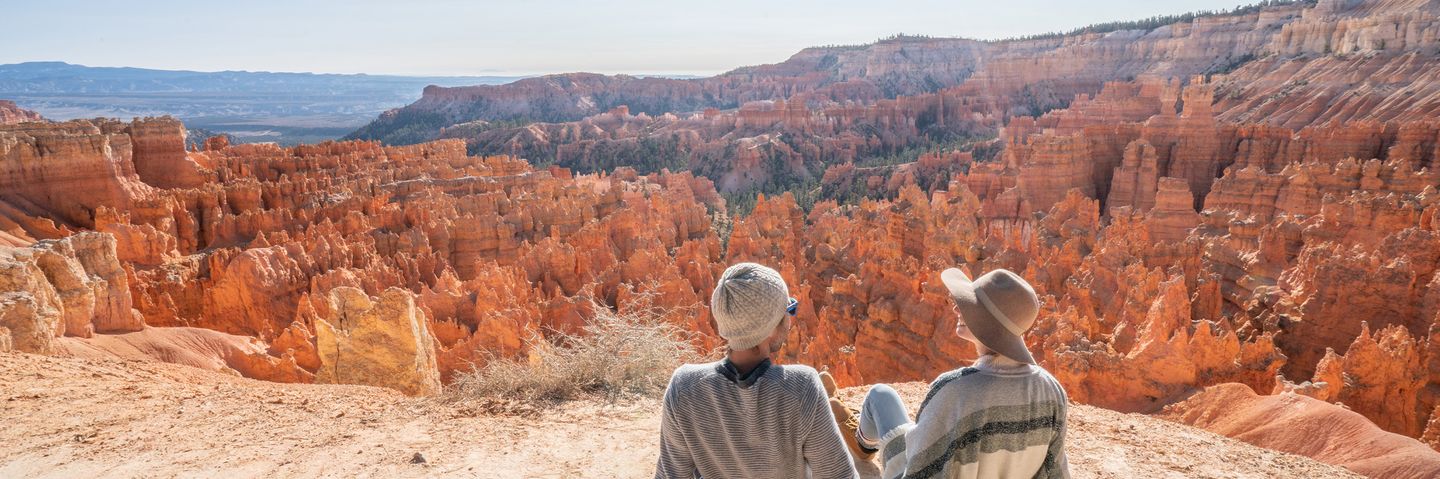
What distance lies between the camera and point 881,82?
104 meters

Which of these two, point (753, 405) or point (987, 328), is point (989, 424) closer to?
point (987, 328)

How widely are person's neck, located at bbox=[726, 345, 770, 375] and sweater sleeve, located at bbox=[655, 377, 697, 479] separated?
8.9 inches

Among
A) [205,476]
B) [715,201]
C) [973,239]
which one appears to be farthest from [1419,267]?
[715,201]

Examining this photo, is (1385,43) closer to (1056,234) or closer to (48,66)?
(1056,234)

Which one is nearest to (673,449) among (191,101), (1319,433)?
(1319,433)

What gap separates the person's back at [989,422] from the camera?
97.3 inches

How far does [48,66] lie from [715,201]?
22262 cm

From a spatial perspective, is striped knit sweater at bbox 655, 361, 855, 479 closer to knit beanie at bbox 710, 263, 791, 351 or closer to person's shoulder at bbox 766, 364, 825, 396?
person's shoulder at bbox 766, 364, 825, 396

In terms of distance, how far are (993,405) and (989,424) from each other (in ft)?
0.22

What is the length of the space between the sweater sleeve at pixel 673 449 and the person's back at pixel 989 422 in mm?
797

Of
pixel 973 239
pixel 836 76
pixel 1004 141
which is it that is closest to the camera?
pixel 973 239

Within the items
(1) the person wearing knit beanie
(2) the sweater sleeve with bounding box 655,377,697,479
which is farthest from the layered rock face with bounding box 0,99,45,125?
(1) the person wearing knit beanie

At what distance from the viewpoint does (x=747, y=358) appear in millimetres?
2355

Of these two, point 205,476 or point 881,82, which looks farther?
point 881,82
